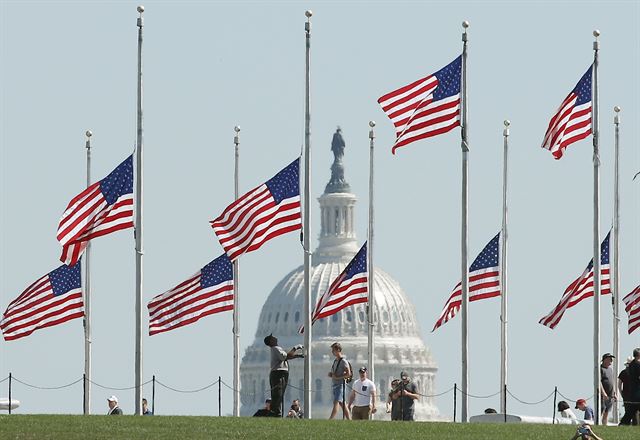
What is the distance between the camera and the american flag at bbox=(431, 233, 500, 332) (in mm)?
73625

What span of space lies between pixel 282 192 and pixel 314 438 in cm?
1447

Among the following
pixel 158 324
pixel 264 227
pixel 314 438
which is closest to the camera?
pixel 314 438

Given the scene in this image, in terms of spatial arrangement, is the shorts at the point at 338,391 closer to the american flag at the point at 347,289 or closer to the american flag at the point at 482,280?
the american flag at the point at 347,289

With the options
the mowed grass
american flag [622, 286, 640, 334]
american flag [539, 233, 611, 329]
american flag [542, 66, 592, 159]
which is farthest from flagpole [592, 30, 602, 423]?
the mowed grass

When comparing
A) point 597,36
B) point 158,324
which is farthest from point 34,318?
point 597,36

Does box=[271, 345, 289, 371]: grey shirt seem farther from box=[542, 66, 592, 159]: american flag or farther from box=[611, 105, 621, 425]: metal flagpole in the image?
box=[611, 105, 621, 425]: metal flagpole

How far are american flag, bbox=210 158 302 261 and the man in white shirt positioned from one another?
494 centimetres

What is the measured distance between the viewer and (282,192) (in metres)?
63.1

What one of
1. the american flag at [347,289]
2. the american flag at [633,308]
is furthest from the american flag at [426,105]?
the american flag at [633,308]

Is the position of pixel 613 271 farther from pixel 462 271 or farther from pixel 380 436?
pixel 380 436

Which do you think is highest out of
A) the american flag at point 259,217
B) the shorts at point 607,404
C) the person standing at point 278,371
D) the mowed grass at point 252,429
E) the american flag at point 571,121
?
the american flag at point 571,121

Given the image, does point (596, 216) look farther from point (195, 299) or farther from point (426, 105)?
point (195, 299)

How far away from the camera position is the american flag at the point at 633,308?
73812 millimetres

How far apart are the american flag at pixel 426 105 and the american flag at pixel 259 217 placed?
123 inches
